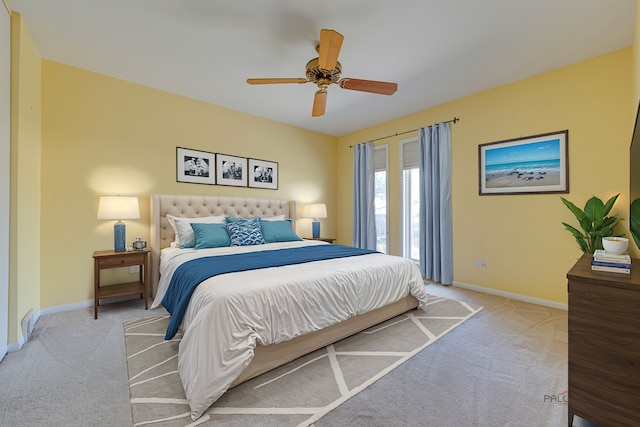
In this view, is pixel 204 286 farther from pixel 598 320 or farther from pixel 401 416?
pixel 598 320

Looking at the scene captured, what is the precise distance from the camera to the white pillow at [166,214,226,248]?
3398 mm

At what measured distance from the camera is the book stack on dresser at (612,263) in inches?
55.4

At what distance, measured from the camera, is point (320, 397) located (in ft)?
5.57

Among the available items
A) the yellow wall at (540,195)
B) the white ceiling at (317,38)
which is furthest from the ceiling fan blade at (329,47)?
the yellow wall at (540,195)

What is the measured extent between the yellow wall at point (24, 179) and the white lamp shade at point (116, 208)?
55 cm

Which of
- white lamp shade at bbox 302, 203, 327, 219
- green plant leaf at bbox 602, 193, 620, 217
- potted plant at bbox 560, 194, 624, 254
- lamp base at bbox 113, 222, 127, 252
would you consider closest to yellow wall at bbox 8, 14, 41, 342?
lamp base at bbox 113, 222, 127, 252

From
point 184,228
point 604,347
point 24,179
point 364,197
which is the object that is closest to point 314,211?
point 364,197

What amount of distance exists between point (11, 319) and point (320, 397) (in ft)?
8.46

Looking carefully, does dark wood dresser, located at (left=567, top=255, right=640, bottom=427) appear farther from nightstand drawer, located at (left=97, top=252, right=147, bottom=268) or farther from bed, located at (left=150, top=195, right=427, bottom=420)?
nightstand drawer, located at (left=97, top=252, right=147, bottom=268)

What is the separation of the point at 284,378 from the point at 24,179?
2884mm

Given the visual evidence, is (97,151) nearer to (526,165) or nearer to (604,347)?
(604,347)

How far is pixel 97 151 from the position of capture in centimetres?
329

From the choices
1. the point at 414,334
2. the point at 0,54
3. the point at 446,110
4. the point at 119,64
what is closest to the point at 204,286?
the point at 414,334

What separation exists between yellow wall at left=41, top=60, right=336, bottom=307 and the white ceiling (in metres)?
0.26
